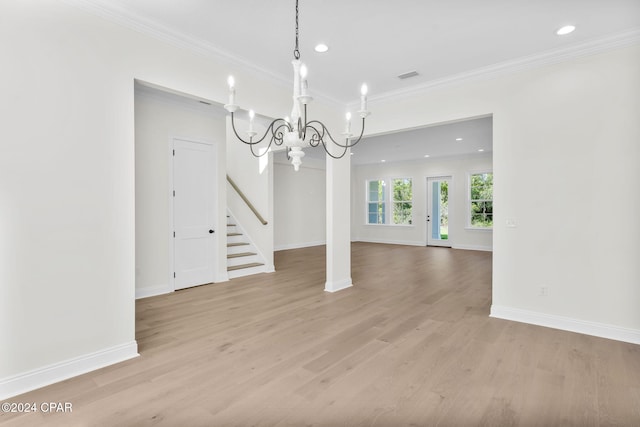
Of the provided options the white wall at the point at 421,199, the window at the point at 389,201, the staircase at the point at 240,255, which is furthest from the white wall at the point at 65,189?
the window at the point at 389,201

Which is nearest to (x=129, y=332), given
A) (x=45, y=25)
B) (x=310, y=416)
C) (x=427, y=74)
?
(x=310, y=416)

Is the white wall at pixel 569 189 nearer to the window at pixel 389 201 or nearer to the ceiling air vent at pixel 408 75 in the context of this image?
the ceiling air vent at pixel 408 75

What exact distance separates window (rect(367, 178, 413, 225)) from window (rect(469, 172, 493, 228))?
1.92m

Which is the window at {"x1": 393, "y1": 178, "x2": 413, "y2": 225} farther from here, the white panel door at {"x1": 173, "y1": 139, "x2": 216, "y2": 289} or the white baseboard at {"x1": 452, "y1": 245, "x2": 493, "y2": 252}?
the white panel door at {"x1": 173, "y1": 139, "x2": 216, "y2": 289}

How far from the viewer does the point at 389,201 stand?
11586 millimetres

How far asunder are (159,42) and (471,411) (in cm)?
380

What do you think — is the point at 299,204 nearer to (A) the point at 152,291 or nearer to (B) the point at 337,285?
(B) the point at 337,285

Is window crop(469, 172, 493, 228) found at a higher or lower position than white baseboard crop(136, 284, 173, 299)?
higher

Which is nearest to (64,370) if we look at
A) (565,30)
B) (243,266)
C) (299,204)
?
(243,266)

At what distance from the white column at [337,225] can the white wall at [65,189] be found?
277cm

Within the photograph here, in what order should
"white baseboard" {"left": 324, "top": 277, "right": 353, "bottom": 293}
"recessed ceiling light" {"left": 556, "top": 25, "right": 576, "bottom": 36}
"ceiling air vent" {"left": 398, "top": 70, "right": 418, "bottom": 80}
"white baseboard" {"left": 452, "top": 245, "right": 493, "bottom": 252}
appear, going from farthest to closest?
"white baseboard" {"left": 452, "top": 245, "right": 493, "bottom": 252} → "white baseboard" {"left": 324, "top": 277, "right": 353, "bottom": 293} → "ceiling air vent" {"left": 398, "top": 70, "right": 418, "bottom": 80} → "recessed ceiling light" {"left": 556, "top": 25, "right": 576, "bottom": 36}

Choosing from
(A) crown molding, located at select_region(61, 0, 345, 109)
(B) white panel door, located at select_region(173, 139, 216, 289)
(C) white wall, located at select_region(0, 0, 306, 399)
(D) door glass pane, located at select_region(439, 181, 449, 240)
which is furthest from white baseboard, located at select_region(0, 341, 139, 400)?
(D) door glass pane, located at select_region(439, 181, 449, 240)

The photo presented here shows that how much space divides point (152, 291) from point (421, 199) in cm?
853

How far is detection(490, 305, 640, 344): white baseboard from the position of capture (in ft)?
10.3
